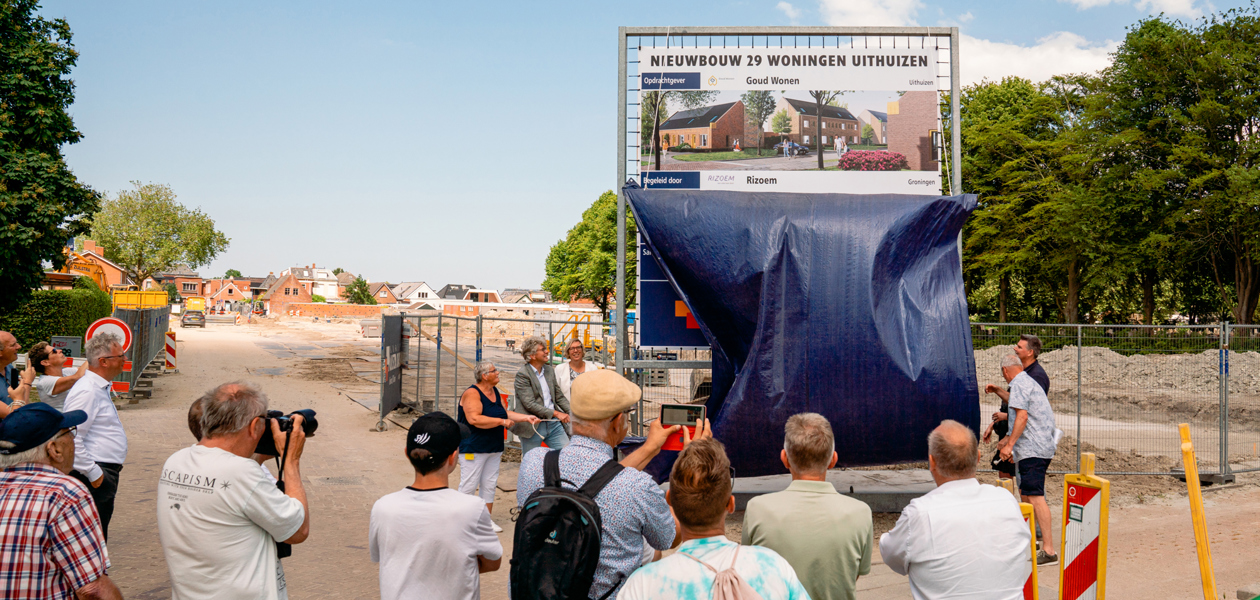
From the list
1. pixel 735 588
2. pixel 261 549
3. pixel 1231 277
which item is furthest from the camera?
pixel 1231 277

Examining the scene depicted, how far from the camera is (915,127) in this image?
23.7 feet

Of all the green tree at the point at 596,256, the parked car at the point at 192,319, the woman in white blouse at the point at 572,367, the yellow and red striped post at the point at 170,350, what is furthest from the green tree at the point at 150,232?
the woman in white blouse at the point at 572,367

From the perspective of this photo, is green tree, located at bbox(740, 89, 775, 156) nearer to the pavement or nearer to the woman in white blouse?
the woman in white blouse

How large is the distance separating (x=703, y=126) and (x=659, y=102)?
1.58 ft

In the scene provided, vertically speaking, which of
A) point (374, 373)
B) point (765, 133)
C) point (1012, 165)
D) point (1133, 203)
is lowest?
point (374, 373)

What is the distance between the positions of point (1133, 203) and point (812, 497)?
97.0 feet

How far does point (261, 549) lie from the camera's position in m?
2.74

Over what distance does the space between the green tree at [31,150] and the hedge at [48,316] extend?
1.04 m

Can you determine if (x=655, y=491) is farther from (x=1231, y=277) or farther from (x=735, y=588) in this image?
(x=1231, y=277)

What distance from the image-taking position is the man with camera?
2643 millimetres

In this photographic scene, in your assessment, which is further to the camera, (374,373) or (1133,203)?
(1133,203)

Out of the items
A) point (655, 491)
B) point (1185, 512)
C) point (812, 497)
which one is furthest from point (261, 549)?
point (1185, 512)

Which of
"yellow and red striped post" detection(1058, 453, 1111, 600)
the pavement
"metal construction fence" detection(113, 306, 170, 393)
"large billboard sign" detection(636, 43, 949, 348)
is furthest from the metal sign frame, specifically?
"metal construction fence" detection(113, 306, 170, 393)

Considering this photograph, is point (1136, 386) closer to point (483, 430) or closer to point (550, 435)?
point (550, 435)
